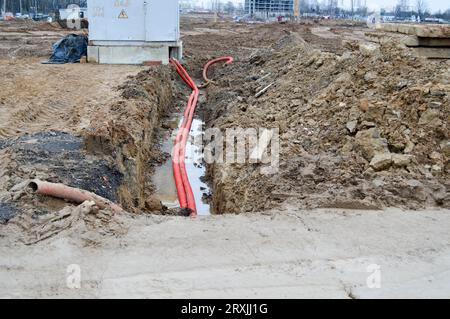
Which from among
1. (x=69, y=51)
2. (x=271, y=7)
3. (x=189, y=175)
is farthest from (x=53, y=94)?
(x=271, y=7)

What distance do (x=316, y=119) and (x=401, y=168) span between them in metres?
2.42

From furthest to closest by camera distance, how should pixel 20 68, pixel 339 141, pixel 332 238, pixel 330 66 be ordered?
pixel 20 68 → pixel 330 66 → pixel 339 141 → pixel 332 238

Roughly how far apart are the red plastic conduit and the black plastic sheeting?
11.2 ft

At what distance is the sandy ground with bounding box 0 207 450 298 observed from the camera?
381 centimetres

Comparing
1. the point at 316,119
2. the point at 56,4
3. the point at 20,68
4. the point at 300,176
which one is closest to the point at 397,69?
the point at 316,119

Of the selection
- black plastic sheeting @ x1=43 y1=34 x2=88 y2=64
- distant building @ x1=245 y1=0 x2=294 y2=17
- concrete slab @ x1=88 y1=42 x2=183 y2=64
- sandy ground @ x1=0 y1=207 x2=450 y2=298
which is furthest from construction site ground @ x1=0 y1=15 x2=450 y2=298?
distant building @ x1=245 y1=0 x2=294 y2=17

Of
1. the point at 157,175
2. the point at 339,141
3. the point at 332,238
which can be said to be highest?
the point at 339,141

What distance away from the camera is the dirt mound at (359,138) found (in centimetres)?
601

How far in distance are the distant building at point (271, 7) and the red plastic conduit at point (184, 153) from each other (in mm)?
46579

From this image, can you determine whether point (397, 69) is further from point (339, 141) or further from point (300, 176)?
point (300, 176)

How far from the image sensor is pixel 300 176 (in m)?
6.57

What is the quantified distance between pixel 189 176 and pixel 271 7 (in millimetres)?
→ 55572

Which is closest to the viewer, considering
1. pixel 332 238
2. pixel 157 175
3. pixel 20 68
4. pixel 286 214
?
pixel 332 238

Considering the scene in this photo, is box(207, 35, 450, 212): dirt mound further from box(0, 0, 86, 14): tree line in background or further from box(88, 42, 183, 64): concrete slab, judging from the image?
box(0, 0, 86, 14): tree line in background
